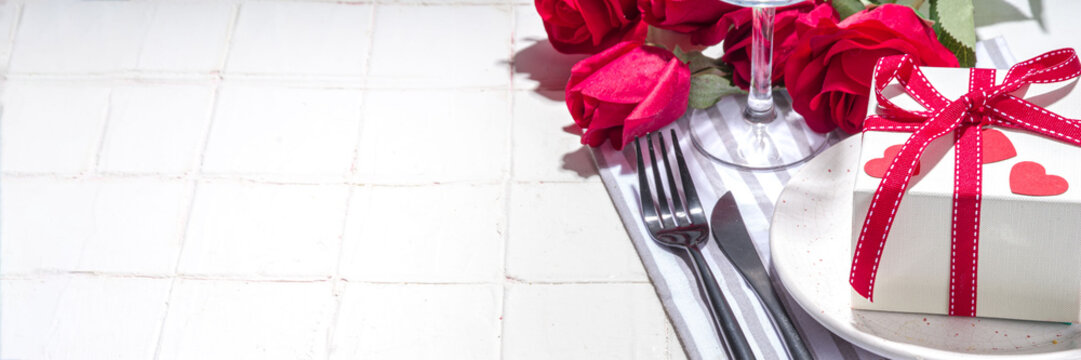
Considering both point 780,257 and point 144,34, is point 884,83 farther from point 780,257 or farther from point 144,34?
point 144,34

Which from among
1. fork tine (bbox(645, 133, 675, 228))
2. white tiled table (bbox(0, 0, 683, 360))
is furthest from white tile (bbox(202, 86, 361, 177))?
fork tine (bbox(645, 133, 675, 228))

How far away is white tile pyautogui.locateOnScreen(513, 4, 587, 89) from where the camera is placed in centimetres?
71

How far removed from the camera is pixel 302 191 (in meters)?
0.63

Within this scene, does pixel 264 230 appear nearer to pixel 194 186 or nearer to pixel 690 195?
pixel 194 186

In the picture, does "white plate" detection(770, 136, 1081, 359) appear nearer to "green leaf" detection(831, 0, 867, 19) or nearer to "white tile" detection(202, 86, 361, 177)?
"green leaf" detection(831, 0, 867, 19)

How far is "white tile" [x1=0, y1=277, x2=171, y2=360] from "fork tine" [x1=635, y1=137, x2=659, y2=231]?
290 mm

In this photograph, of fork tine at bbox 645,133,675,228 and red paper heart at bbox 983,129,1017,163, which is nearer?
red paper heart at bbox 983,129,1017,163

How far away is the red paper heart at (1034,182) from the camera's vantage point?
0.42m

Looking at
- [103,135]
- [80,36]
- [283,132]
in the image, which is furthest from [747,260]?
[80,36]

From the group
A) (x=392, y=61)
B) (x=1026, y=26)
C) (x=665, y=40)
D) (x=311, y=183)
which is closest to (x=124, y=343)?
(x=311, y=183)

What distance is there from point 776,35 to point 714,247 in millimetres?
151

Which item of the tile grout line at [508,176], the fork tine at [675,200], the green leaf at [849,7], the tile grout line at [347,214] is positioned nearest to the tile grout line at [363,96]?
the tile grout line at [347,214]

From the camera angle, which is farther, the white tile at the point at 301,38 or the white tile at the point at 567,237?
the white tile at the point at 301,38

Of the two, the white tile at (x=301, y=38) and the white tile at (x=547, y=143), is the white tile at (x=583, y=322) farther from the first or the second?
the white tile at (x=301, y=38)
